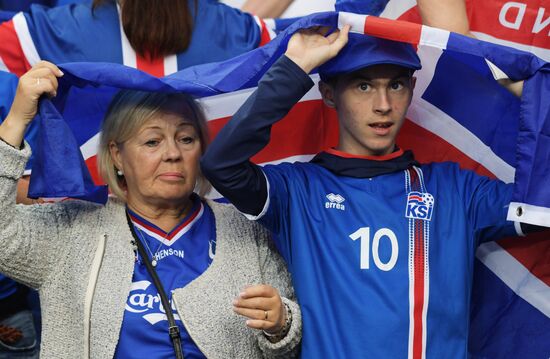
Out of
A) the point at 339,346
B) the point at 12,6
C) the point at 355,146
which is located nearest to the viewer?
the point at 339,346

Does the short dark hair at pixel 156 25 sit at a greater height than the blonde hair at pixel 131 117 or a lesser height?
greater

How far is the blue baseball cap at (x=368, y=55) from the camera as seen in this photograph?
118 inches

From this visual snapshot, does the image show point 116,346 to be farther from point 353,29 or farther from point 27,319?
point 353,29

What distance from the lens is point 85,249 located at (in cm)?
302

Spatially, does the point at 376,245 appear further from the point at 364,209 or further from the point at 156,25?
the point at 156,25

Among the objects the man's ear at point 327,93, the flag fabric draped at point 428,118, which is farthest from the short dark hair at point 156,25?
the man's ear at point 327,93

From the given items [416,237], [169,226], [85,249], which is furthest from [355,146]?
[85,249]

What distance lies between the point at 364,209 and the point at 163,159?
58 cm

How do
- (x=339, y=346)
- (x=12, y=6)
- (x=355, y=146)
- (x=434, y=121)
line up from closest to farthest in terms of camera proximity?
(x=339, y=346), (x=355, y=146), (x=434, y=121), (x=12, y=6)

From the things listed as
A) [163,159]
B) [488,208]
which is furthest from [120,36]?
[488,208]

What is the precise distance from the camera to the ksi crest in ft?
9.84

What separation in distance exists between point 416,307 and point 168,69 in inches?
47.5

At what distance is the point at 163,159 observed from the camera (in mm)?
3105

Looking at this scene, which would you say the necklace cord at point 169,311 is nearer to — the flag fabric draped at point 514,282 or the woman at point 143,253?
the woman at point 143,253
